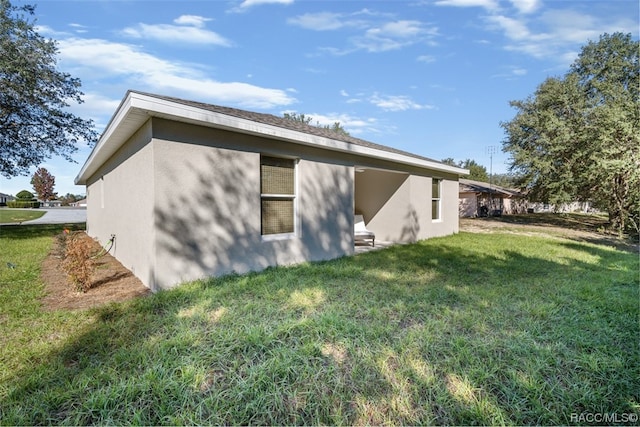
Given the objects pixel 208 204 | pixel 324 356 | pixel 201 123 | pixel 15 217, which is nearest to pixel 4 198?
pixel 15 217

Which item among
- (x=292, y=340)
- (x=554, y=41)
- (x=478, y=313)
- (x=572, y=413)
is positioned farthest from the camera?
(x=554, y=41)

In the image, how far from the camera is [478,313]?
145 inches

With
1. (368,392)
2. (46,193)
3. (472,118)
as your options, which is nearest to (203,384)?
(368,392)

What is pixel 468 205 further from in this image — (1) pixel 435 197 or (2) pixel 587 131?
(1) pixel 435 197

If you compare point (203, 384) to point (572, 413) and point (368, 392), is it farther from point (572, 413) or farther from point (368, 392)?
point (572, 413)

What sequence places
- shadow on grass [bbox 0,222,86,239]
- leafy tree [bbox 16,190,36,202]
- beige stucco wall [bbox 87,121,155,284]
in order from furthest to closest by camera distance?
1. leafy tree [bbox 16,190,36,202]
2. shadow on grass [bbox 0,222,86,239]
3. beige stucco wall [bbox 87,121,155,284]

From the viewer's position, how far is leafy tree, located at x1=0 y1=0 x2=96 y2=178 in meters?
9.98

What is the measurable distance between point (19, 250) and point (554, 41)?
16222 millimetres

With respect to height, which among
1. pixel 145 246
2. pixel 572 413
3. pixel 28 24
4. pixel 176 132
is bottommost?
pixel 572 413

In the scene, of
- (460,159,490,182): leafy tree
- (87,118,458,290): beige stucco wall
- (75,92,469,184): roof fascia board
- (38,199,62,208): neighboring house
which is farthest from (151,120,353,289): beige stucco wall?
(38,199,62,208): neighboring house

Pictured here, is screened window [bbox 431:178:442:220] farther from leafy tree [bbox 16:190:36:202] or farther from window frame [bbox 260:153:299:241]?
leafy tree [bbox 16:190:36:202]

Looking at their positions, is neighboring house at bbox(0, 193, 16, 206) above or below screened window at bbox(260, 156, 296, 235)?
above

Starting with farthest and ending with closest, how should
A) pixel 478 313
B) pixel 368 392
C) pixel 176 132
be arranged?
pixel 176 132 < pixel 478 313 < pixel 368 392

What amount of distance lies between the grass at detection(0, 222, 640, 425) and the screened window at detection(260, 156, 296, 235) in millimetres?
1758
